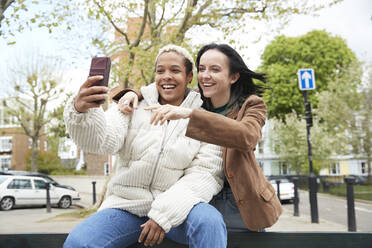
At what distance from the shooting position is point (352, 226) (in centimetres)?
677

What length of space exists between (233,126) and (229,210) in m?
0.65

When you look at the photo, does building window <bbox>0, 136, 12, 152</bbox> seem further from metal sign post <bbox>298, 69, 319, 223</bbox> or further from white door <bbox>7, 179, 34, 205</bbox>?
metal sign post <bbox>298, 69, 319, 223</bbox>

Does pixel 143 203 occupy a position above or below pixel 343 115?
below

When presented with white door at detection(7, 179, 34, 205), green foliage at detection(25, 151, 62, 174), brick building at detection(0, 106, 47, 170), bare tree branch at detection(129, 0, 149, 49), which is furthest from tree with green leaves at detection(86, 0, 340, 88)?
brick building at detection(0, 106, 47, 170)

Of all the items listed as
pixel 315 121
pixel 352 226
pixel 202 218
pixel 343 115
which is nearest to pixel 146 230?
pixel 202 218

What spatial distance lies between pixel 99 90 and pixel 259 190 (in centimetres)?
95

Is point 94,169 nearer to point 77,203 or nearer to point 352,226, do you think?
point 77,203

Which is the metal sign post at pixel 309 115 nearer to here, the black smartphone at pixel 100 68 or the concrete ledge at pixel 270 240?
the concrete ledge at pixel 270 240

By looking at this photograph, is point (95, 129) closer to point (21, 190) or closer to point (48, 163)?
point (21, 190)

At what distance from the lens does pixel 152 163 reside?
1.79 metres

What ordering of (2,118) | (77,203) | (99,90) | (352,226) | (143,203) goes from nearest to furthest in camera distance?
(99,90) → (143,203) → (352,226) → (77,203) → (2,118)

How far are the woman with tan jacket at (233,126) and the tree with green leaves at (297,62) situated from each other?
73.6 feet

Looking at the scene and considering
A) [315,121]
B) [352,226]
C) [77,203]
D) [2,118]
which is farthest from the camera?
[315,121]

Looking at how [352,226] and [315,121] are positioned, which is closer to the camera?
[352,226]
